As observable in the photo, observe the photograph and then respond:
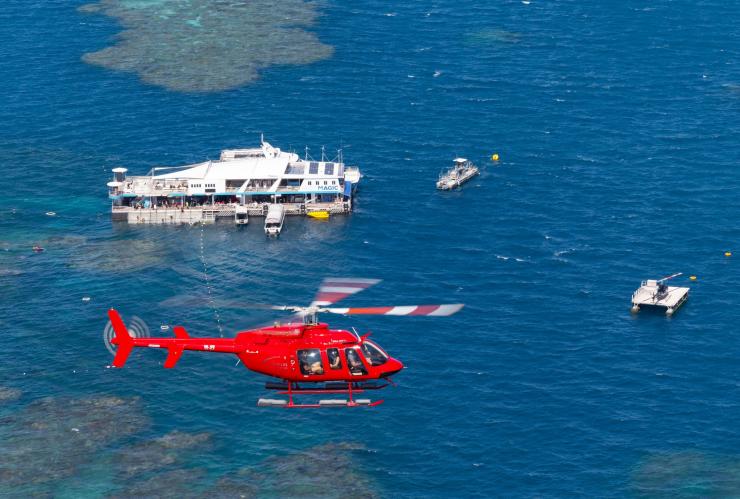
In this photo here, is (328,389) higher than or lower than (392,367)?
lower

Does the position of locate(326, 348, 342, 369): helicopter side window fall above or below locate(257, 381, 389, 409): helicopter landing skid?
above

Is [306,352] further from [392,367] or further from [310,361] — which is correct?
[392,367]

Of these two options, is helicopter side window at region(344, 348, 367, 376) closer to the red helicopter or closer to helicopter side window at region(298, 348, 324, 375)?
the red helicopter

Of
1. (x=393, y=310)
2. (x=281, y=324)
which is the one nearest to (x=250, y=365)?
(x=281, y=324)

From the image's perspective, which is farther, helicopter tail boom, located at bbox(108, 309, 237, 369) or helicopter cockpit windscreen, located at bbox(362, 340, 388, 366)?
helicopter tail boom, located at bbox(108, 309, 237, 369)

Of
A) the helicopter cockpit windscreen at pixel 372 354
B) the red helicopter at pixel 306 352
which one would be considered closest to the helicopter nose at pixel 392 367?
the red helicopter at pixel 306 352

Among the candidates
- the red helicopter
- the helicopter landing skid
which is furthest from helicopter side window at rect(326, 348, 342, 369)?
the helicopter landing skid

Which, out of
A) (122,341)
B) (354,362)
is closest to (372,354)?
(354,362)
